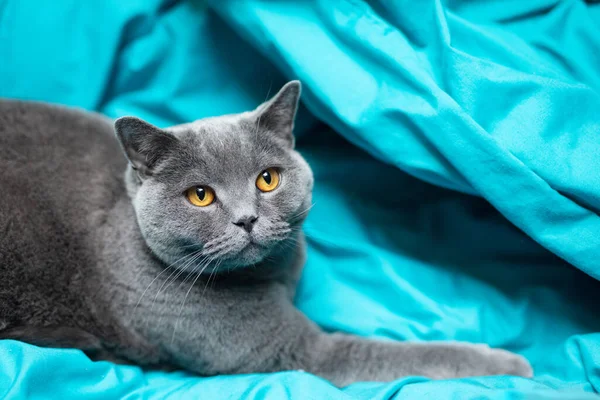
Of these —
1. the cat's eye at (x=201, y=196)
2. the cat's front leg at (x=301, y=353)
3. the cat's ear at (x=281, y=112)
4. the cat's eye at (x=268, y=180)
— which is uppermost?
the cat's ear at (x=281, y=112)

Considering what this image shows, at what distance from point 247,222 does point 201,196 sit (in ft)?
0.40

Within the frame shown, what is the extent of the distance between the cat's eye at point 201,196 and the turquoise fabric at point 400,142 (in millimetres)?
377

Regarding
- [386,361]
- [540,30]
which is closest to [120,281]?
[386,361]

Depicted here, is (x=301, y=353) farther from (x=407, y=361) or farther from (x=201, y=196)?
(x=201, y=196)

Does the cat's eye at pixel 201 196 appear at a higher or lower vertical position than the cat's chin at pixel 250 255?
higher

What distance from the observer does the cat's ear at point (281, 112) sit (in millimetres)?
1082

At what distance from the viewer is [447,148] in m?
1.13

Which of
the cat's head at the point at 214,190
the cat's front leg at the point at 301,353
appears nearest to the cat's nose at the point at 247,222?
the cat's head at the point at 214,190

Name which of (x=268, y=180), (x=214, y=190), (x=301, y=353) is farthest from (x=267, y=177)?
(x=301, y=353)

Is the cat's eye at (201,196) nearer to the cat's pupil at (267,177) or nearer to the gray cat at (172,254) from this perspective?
the gray cat at (172,254)

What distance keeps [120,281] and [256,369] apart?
13.8 inches

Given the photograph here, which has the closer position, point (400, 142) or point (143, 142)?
point (143, 142)

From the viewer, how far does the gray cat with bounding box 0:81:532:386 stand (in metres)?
1.02

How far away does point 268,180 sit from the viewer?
1.06m
